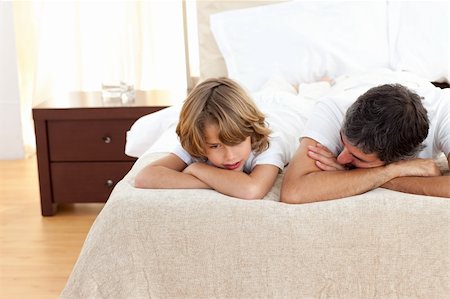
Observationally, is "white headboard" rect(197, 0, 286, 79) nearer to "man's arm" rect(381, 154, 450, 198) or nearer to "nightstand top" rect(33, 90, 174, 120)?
"nightstand top" rect(33, 90, 174, 120)

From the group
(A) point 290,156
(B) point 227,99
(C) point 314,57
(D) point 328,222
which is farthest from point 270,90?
(D) point 328,222

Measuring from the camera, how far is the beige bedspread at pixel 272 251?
1948 millimetres

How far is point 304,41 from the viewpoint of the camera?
3584mm

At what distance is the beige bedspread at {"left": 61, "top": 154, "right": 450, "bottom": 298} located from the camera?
6.39 feet

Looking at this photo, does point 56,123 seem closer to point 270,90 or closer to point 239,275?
point 270,90

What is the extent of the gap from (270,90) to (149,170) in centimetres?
108

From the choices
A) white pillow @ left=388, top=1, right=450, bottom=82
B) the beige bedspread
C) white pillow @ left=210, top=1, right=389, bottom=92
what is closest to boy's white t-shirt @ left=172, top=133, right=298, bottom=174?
the beige bedspread

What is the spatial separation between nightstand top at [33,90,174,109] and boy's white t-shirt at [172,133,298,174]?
120cm

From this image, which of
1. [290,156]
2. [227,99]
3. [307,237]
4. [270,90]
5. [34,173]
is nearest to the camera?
[307,237]

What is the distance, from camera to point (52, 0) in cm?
453

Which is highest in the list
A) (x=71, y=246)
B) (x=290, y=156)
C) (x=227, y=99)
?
(x=227, y=99)

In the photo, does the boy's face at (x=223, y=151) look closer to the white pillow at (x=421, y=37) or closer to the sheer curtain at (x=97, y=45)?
the white pillow at (x=421, y=37)

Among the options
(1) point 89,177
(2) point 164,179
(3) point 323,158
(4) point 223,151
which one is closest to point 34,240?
(1) point 89,177

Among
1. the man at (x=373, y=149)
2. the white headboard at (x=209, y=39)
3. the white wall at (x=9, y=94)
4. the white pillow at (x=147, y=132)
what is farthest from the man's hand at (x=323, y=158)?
the white wall at (x=9, y=94)
